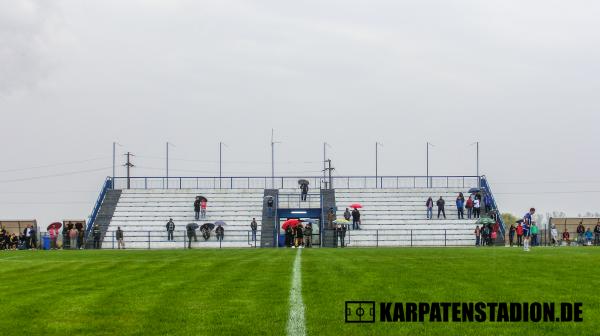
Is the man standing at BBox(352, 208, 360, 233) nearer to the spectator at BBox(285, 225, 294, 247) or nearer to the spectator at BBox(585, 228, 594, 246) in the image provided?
the spectator at BBox(285, 225, 294, 247)

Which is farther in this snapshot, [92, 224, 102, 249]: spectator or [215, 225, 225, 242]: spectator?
[215, 225, 225, 242]: spectator

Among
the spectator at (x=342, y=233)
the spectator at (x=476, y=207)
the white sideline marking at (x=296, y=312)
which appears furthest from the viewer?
the spectator at (x=476, y=207)

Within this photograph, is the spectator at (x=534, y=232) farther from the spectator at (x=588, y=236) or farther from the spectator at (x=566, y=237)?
the spectator at (x=588, y=236)

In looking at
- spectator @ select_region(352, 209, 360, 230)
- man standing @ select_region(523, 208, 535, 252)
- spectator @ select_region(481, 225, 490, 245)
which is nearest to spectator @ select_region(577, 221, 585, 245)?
spectator @ select_region(481, 225, 490, 245)

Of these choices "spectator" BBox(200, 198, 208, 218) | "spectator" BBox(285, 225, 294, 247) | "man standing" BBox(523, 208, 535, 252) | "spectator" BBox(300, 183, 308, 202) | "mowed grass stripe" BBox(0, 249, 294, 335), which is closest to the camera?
"mowed grass stripe" BBox(0, 249, 294, 335)

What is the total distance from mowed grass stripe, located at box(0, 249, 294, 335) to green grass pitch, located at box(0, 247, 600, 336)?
0.02 m

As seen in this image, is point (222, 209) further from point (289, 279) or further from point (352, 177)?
point (289, 279)

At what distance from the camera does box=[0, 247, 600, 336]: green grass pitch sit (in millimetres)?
10578

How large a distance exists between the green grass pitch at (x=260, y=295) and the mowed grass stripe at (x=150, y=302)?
2 centimetres

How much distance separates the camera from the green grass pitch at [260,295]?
34.7 feet

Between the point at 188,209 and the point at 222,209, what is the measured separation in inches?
96.6

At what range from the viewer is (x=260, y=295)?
47.1 ft

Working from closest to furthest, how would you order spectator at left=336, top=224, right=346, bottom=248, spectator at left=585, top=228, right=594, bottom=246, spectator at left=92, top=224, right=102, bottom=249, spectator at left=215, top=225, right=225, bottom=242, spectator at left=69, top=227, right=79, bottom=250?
spectator at left=336, top=224, right=346, bottom=248, spectator at left=585, top=228, right=594, bottom=246, spectator at left=92, top=224, right=102, bottom=249, spectator at left=69, top=227, right=79, bottom=250, spectator at left=215, top=225, right=225, bottom=242

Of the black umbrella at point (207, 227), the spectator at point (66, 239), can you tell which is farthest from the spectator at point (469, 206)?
the spectator at point (66, 239)
